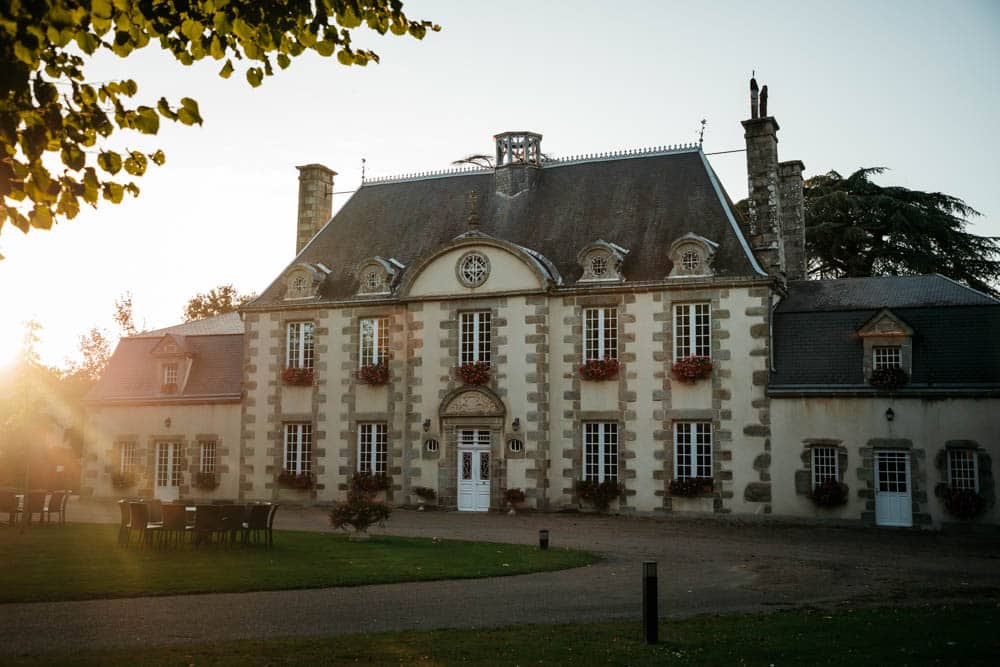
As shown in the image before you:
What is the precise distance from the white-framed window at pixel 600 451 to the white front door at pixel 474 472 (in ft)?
9.52

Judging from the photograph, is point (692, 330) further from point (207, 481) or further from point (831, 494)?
point (207, 481)

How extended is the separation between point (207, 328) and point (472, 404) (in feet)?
42.4

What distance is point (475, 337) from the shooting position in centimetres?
2834

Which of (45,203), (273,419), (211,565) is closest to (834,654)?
(45,203)

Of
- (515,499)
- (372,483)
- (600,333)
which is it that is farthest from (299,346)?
(600,333)

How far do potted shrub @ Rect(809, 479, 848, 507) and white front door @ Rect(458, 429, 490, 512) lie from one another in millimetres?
9072

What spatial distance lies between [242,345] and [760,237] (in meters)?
17.1

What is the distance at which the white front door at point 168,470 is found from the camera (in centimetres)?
3173

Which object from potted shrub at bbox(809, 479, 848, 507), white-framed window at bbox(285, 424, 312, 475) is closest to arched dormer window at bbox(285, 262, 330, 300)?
white-framed window at bbox(285, 424, 312, 475)

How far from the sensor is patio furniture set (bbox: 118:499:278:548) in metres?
17.3

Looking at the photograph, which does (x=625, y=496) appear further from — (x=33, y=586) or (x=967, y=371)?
(x=33, y=586)

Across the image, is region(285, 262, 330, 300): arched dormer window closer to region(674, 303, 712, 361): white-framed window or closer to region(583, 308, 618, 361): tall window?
region(583, 308, 618, 361): tall window

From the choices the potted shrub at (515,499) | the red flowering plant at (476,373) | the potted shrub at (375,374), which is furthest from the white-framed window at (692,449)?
the potted shrub at (375,374)

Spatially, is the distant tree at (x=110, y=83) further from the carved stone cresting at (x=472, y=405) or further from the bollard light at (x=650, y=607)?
the carved stone cresting at (x=472, y=405)
